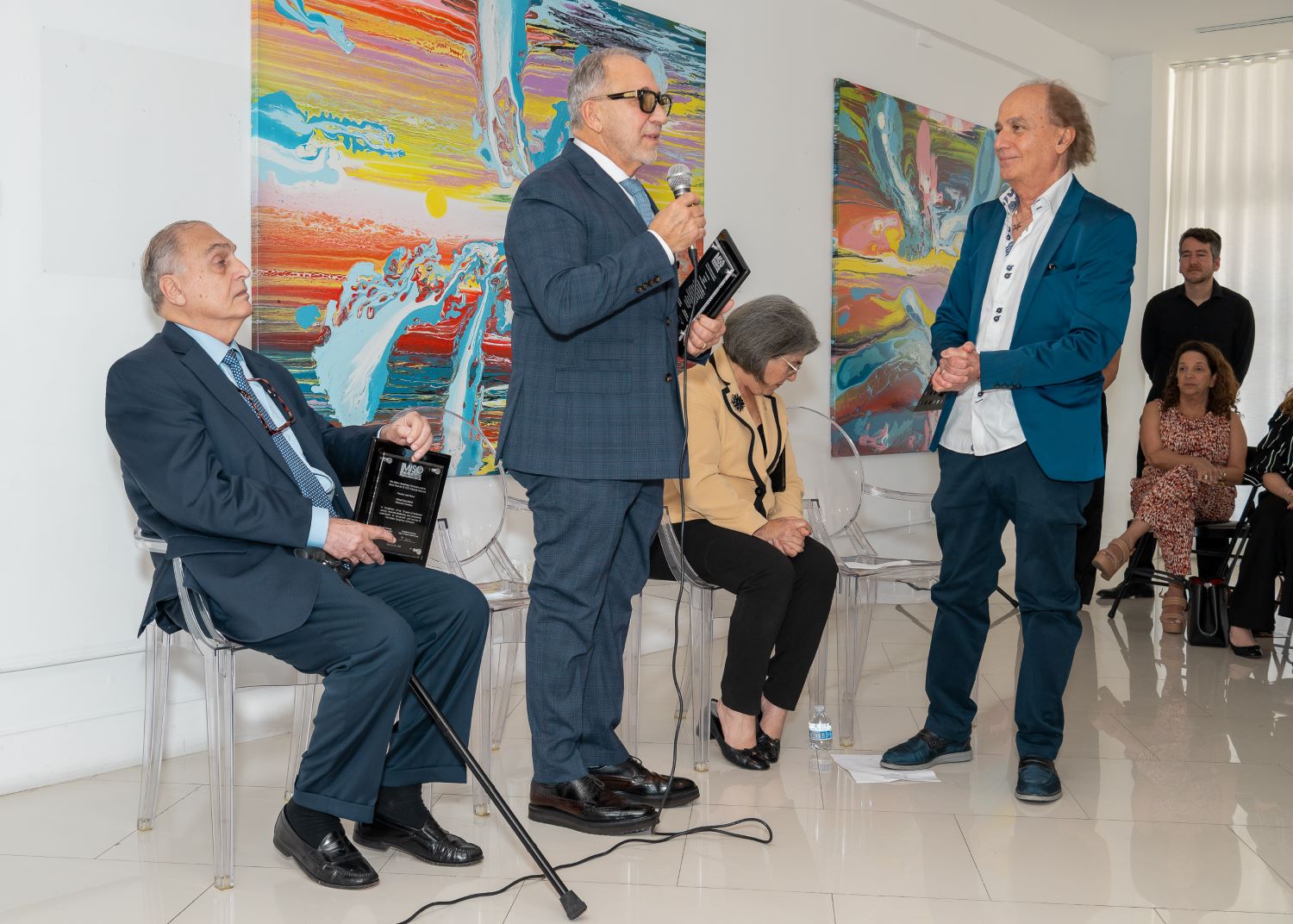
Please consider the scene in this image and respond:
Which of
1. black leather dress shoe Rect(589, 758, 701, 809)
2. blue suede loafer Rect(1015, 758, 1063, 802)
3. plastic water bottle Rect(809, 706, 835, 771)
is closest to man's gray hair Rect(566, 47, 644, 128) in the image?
black leather dress shoe Rect(589, 758, 701, 809)

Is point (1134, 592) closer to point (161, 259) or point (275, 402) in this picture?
point (275, 402)

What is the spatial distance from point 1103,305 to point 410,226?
202 cm

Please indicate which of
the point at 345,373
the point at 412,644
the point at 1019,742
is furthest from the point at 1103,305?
the point at 345,373

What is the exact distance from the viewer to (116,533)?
3.02 m

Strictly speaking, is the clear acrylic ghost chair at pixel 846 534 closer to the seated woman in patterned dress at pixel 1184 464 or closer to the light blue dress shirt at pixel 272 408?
Answer: the seated woman in patterned dress at pixel 1184 464

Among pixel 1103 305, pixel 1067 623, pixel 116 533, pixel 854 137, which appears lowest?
pixel 1067 623

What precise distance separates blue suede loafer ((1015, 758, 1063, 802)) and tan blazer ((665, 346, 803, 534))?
942mm

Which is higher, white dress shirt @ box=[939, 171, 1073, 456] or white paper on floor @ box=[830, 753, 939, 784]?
white dress shirt @ box=[939, 171, 1073, 456]

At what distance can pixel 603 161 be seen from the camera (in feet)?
8.57

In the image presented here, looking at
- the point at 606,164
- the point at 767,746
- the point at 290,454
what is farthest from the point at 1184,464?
the point at 290,454

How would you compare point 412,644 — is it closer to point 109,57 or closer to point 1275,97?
point 109,57

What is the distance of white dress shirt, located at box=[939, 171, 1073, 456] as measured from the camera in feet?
9.69

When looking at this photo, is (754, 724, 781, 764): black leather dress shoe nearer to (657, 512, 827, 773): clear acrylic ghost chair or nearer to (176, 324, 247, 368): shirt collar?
(657, 512, 827, 773): clear acrylic ghost chair

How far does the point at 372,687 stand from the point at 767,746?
4.31ft
